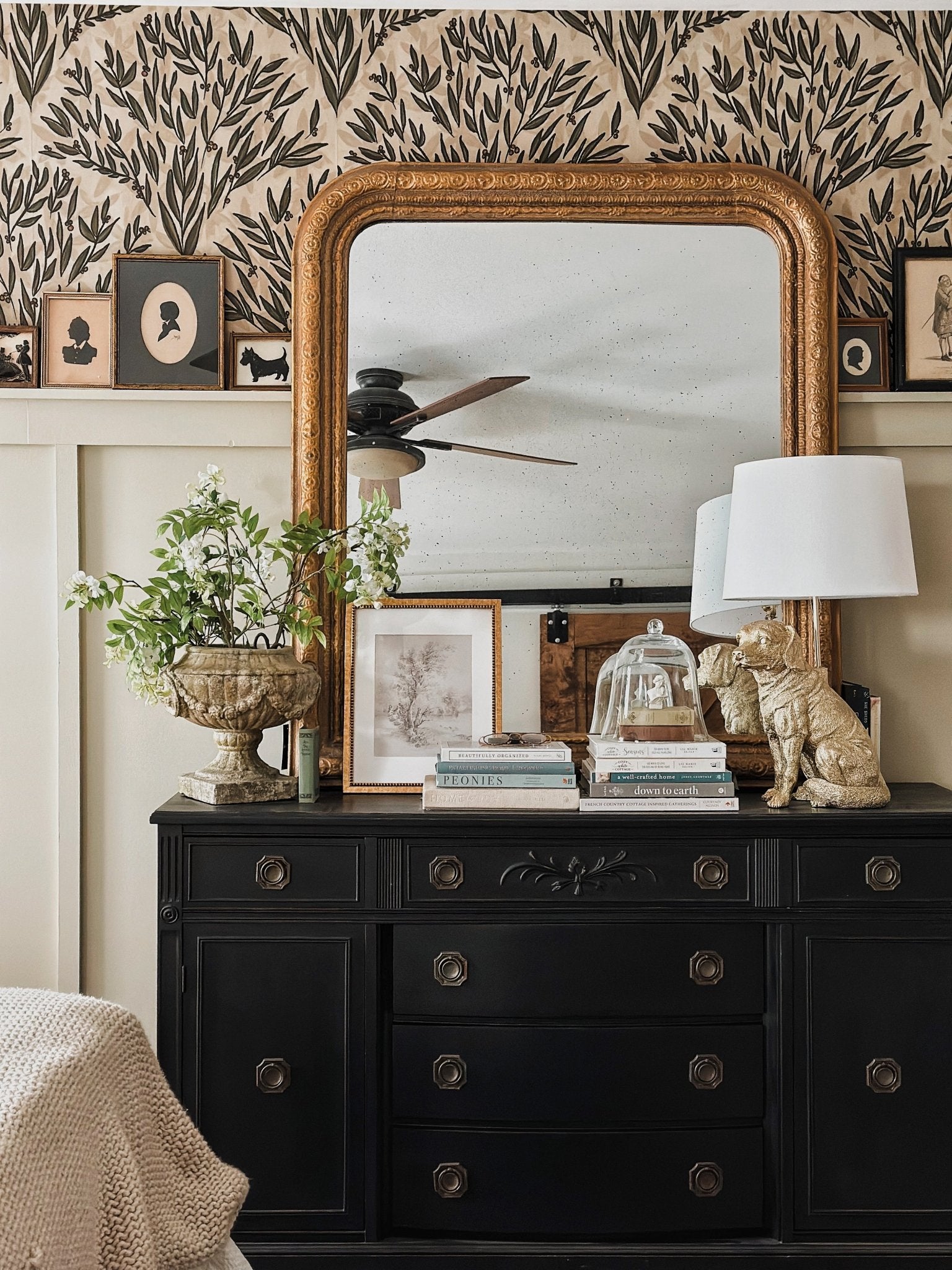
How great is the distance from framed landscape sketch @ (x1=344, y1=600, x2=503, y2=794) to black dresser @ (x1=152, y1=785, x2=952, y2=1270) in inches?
10.3

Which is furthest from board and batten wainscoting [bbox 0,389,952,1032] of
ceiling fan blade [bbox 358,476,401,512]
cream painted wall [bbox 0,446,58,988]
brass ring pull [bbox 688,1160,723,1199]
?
brass ring pull [bbox 688,1160,723,1199]

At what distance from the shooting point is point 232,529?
2324 mm

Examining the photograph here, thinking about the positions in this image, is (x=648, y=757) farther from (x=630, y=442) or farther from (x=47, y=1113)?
(x=47, y=1113)

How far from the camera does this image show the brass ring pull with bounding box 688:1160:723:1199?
194cm

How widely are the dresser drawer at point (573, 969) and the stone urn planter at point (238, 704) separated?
1.42 ft

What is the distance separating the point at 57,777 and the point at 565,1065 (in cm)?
135

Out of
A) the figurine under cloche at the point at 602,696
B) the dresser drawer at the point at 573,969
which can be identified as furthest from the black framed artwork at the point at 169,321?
the dresser drawer at the point at 573,969

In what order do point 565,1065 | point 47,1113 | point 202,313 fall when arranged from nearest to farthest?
1. point 47,1113
2. point 565,1065
3. point 202,313

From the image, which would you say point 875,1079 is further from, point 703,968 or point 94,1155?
point 94,1155

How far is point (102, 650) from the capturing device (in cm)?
238

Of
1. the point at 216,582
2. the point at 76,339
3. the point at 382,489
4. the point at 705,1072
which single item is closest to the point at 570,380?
the point at 382,489

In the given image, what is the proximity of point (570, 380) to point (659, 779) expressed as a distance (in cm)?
96

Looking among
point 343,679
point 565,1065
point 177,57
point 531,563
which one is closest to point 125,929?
point 343,679

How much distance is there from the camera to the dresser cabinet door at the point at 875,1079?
1.93m
